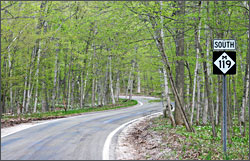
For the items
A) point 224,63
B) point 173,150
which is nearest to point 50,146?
point 173,150

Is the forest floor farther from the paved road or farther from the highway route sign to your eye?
the highway route sign

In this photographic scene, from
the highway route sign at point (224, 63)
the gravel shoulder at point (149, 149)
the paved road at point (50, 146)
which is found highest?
the highway route sign at point (224, 63)

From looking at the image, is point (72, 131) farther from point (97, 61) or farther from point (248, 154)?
point (97, 61)

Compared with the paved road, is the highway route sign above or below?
above

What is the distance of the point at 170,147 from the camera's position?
21.4 feet

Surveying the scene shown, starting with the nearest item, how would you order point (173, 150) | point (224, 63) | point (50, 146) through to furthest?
point (224, 63) → point (173, 150) → point (50, 146)

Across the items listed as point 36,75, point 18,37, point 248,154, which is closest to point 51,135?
point 248,154

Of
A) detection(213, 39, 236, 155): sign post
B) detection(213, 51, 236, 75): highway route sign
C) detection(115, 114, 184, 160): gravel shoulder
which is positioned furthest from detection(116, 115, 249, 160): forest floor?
detection(213, 51, 236, 75): highway route sign

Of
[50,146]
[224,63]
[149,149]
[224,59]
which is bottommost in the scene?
[149,149]

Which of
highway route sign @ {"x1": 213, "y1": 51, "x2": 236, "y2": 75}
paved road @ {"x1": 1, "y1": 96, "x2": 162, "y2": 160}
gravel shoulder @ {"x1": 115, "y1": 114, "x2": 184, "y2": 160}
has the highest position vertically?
highway route sign @ {"x1": 213, "y1": 51, "x2": 236, "y2": 75}

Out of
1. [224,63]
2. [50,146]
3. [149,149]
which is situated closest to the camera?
[224,63]

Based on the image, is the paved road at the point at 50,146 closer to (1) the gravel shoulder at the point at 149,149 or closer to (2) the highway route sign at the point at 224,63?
(1) the gravel shoulder at the point at 149,149

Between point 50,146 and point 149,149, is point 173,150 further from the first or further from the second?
point 50,146

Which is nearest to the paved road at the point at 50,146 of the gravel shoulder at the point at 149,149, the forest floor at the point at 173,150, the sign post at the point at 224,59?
the gravel shoulder at the point at 149,149
